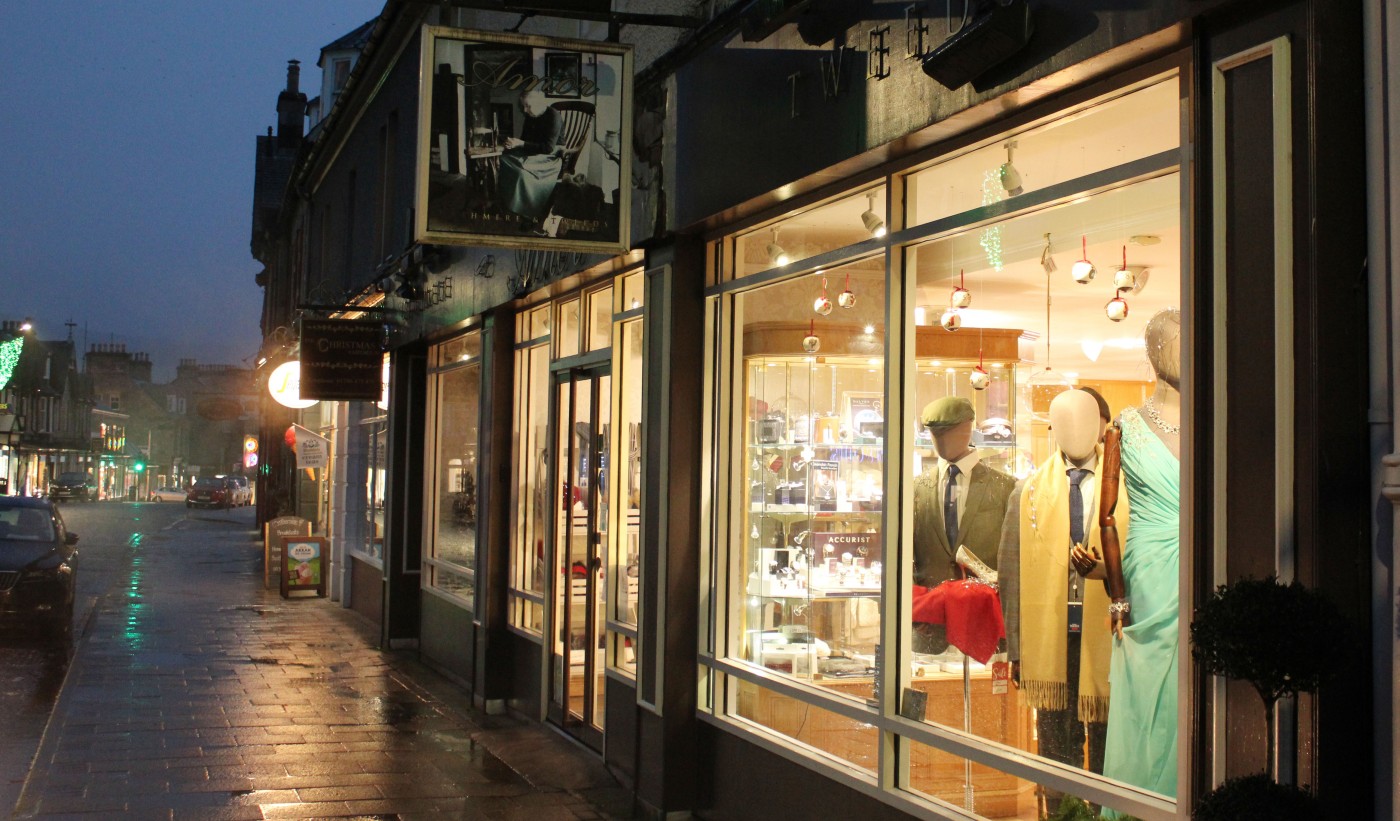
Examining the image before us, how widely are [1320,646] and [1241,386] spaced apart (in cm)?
94

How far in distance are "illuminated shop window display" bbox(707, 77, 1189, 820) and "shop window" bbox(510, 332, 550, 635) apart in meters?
3.69

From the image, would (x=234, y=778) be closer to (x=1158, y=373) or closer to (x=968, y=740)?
(x=968, y=740)

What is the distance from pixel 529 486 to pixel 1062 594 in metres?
6.87

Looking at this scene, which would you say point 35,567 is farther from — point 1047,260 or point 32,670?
point 1047,260

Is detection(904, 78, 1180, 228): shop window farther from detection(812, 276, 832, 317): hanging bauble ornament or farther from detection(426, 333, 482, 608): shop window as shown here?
detection(426, 333, 482, 608): shop window

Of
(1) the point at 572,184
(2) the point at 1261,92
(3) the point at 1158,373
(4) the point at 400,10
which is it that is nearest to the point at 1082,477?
(3) the point at 1158,373

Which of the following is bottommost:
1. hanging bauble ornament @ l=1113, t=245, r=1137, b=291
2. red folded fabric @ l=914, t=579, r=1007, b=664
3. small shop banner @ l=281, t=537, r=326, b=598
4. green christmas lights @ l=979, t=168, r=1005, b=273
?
small shop banner @ l=281, t=537, r=326, b=598

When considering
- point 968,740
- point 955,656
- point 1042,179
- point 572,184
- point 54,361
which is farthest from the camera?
point 54,361

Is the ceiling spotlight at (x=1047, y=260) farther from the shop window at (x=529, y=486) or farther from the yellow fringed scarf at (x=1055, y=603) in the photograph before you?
the shop window at (x=529, y=486)

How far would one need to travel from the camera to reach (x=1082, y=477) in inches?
207

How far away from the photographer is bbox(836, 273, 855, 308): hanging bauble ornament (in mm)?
6711

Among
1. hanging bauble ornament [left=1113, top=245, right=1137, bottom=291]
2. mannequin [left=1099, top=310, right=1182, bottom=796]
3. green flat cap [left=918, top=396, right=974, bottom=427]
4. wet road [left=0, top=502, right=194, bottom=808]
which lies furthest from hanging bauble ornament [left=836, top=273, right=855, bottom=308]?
wet road [left=0, top=502, right=194, bottom=808]

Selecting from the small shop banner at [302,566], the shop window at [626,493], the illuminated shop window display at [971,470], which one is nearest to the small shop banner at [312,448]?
the small shop banner at [302,566]

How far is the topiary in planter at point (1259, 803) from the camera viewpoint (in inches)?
127
